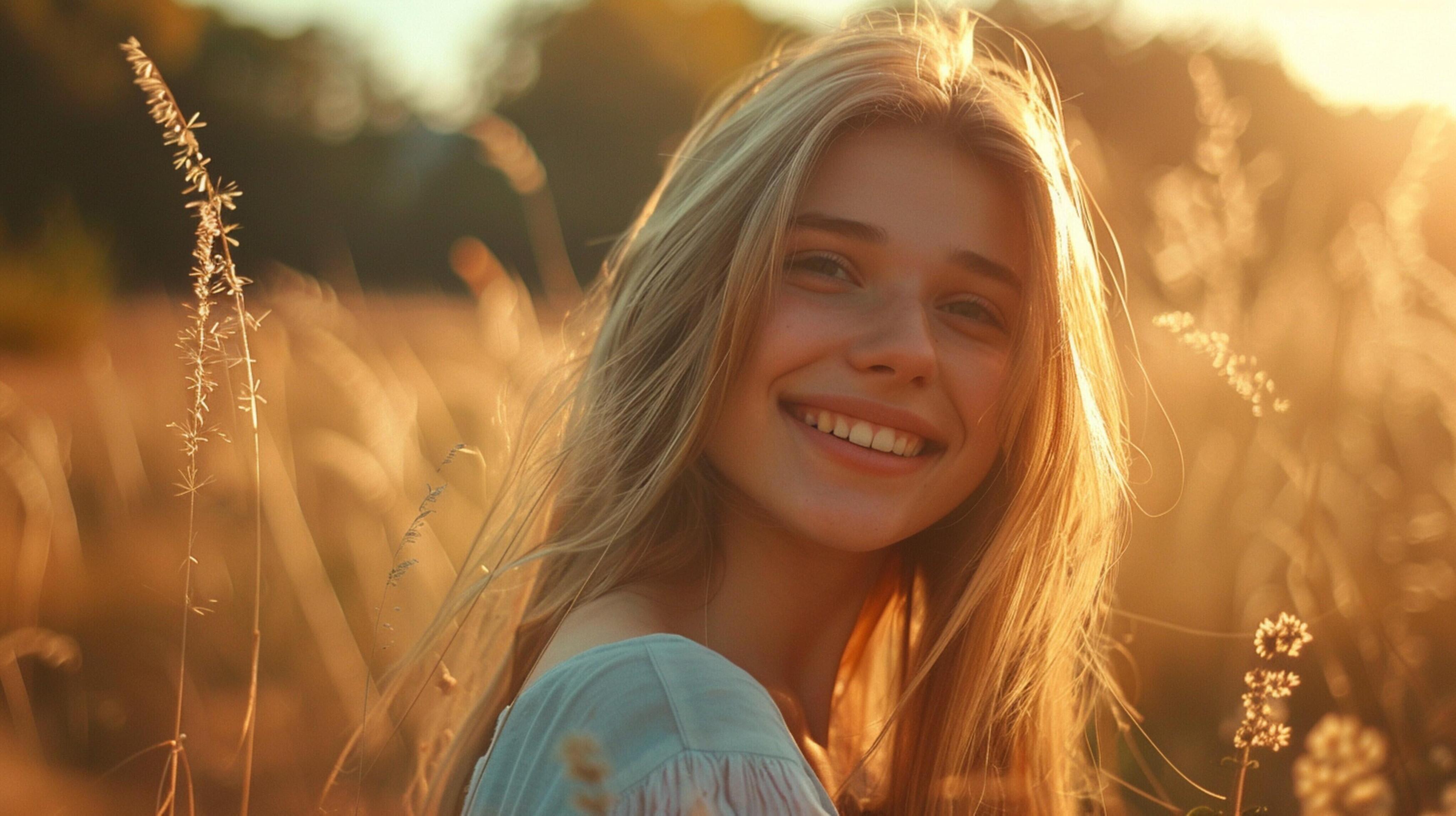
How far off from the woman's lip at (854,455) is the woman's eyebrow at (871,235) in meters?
0.31

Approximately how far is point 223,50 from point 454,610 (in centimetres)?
1915

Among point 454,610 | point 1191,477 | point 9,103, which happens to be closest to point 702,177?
point 454,610

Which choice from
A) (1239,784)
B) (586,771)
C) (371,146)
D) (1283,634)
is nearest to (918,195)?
(1283,634)

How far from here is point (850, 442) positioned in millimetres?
1671

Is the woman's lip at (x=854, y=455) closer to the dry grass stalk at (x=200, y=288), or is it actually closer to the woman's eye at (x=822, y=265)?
the woman's eye at (x=822, y=265)

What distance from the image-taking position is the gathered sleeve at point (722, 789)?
115 cm

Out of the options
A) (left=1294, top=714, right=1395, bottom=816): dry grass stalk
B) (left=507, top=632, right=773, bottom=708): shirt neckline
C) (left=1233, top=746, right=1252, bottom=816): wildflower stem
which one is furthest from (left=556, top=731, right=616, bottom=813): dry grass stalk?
(left=1294, top=714, right=1395, bottom=816): dry grass stalk

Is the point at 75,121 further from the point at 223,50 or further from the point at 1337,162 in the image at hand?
the point at 1337,162

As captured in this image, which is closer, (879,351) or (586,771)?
(586,771)

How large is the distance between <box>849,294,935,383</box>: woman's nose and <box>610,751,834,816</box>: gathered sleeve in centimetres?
68

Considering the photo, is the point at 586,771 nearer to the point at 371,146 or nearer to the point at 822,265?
the point at 822,265

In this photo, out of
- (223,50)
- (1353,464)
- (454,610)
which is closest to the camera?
(454,610)

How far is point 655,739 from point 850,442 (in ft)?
2.09

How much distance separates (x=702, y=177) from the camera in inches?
76.2
